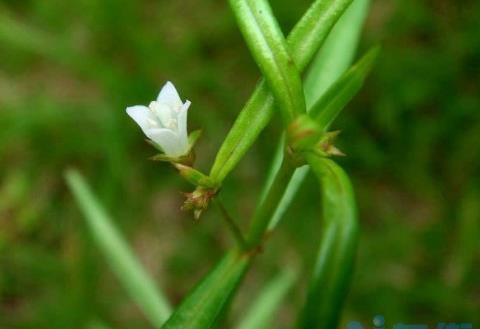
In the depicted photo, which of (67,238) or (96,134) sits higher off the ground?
(96,134)

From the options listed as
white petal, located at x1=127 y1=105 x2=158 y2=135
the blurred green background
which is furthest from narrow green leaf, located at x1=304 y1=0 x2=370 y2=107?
the blurred green background

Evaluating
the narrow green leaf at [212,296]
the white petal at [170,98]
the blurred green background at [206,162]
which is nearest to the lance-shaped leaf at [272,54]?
the white petal at [170,98]

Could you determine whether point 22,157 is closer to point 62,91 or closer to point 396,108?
point 62,91

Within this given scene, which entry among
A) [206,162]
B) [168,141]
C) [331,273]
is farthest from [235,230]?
[206,162]

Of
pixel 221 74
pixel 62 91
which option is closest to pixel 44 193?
pixel 62 91

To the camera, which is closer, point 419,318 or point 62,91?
point 419,318

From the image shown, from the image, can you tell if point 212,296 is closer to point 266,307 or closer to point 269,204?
point 269,204
